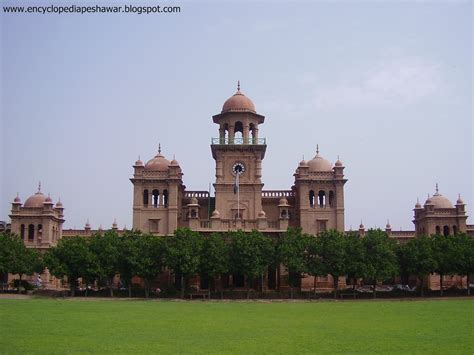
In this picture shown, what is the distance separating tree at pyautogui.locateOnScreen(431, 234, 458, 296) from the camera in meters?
59.8

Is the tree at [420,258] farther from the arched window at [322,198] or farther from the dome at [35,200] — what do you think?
the dome at [35,200]

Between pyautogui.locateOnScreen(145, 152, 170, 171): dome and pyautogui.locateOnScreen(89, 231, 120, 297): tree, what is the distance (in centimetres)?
1237

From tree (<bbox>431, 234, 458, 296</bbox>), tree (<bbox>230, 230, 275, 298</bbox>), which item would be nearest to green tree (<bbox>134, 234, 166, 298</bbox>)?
tree (<bbox>230, 230, 275, 298</bbox>)

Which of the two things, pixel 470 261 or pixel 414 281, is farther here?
pixel 414 281

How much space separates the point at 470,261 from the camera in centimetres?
5947

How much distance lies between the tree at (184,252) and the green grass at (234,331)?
1992 centimetres

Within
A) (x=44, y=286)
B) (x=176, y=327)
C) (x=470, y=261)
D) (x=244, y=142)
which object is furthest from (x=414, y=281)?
(x=176, y=327)

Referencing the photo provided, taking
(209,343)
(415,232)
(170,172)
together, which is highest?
(170,172)

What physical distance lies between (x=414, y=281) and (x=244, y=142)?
26717mm

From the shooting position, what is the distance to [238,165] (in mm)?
70750

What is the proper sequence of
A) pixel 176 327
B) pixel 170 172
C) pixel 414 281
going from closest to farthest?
pixel 176 327, pixel 170 172, pixel 414 281

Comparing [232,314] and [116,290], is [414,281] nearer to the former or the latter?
[116,290]

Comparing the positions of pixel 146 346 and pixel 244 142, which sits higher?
pixel 244 142

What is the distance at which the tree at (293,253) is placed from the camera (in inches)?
2291
